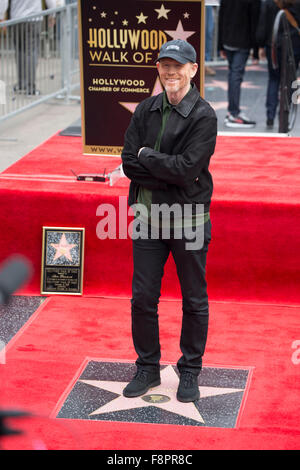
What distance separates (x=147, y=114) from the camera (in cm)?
443

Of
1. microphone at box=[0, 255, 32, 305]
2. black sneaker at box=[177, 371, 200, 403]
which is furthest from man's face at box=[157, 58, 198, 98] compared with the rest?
microphone at box=[0, 255, 32, 305]

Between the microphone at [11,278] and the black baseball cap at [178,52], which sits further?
the black baseball cap at [178,52]

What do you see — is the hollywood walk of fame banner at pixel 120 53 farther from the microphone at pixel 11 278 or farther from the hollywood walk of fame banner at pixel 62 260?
the microphone at pixel 11 278

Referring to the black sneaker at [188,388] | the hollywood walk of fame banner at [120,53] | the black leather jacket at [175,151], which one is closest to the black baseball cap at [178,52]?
the black leather jacket at [175,151]

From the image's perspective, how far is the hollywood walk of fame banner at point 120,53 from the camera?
612 centimetres

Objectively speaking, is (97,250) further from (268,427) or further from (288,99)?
(288,99)

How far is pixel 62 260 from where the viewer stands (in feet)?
20.4

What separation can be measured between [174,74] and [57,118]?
612 cm

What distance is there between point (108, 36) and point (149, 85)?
1.57 ft

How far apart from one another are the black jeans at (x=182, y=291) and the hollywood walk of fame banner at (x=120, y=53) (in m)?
2.07

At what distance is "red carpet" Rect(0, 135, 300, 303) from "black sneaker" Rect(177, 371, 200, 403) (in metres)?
1.56

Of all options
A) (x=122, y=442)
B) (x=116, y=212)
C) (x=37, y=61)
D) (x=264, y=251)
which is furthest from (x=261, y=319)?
(x=37, y=61)

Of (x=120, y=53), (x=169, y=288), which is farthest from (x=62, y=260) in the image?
(x=120, y=53)

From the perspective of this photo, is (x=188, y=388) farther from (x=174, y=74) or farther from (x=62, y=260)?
(x=62, y=260)
